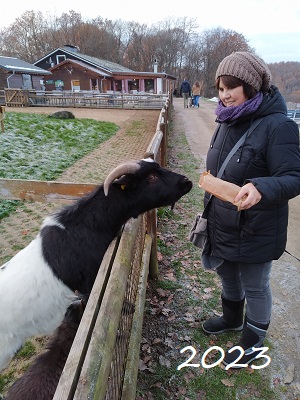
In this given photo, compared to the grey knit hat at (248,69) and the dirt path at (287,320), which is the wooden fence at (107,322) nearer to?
the grey knit hat at (248,69)

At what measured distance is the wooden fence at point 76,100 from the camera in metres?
27.3

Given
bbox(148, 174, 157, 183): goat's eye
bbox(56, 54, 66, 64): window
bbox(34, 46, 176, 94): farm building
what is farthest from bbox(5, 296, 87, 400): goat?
bbox(56, 54, 66, 64): window

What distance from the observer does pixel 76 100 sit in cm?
2831

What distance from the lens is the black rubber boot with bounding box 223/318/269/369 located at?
262 centimetres

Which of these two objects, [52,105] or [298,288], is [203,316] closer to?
[298,288]

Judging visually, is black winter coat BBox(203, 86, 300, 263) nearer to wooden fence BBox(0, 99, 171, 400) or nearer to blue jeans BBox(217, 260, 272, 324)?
blue jeans BBox(217, 260, 272, 324)

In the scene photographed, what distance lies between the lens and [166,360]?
9.42 ft

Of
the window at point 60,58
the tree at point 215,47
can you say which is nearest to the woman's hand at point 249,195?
the window at point 60,58

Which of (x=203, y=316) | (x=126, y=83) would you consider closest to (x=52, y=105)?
(x=126, y=83)

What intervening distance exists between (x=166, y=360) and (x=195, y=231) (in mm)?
1267

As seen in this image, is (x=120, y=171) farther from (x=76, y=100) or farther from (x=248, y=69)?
(x=76, y=100)

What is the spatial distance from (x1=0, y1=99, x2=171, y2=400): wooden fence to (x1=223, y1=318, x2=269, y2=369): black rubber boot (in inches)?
37.8

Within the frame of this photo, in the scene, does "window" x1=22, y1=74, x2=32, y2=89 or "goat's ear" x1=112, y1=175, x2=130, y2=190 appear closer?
"goat's ear" x1=112, y1=175, x2=130, y2=190

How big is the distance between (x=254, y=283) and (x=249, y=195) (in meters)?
0.93
